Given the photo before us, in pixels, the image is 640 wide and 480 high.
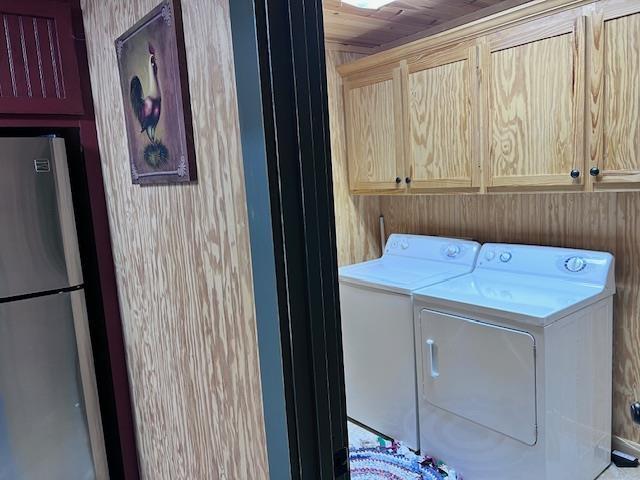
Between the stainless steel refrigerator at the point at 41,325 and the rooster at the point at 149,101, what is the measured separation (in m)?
0.51

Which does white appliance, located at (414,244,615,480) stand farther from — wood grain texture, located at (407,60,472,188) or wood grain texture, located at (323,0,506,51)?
wood grain texture, located at (323,0,506,51)

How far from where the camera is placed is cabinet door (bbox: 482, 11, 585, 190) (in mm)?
1974

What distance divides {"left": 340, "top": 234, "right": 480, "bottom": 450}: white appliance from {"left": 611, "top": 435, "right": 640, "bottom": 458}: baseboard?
38.6 inches

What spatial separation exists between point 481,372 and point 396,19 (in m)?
1.93

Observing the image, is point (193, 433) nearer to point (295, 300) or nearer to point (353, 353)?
point (295, 300)

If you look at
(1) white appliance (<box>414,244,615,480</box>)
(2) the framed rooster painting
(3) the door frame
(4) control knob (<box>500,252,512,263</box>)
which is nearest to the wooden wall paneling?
(1) white appliance (<box>414,244,615,480</box>)

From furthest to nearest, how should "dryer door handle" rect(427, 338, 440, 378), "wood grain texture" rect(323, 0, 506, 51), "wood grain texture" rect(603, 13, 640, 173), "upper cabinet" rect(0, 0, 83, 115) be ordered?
"wood grain texture" rect(323, 0, 506, 51), "dryer door handle" rect(427, 338, 440, 378), "wood grain texture" rect(603, 13, 640, 173), "upper cabinet" rect(0, 0, 83, 115)

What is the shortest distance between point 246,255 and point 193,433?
0.69 meters

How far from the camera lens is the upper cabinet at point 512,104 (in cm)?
187

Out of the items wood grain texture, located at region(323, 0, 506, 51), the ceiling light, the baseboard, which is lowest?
the baseboard

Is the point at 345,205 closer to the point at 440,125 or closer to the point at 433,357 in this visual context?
the point at 440,125

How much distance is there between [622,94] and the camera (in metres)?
1.86

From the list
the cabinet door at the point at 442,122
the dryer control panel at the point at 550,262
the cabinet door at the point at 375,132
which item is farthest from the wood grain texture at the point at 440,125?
the dryer control panel at the point at 550,262

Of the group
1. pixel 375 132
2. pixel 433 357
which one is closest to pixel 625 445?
pixel 433 357
